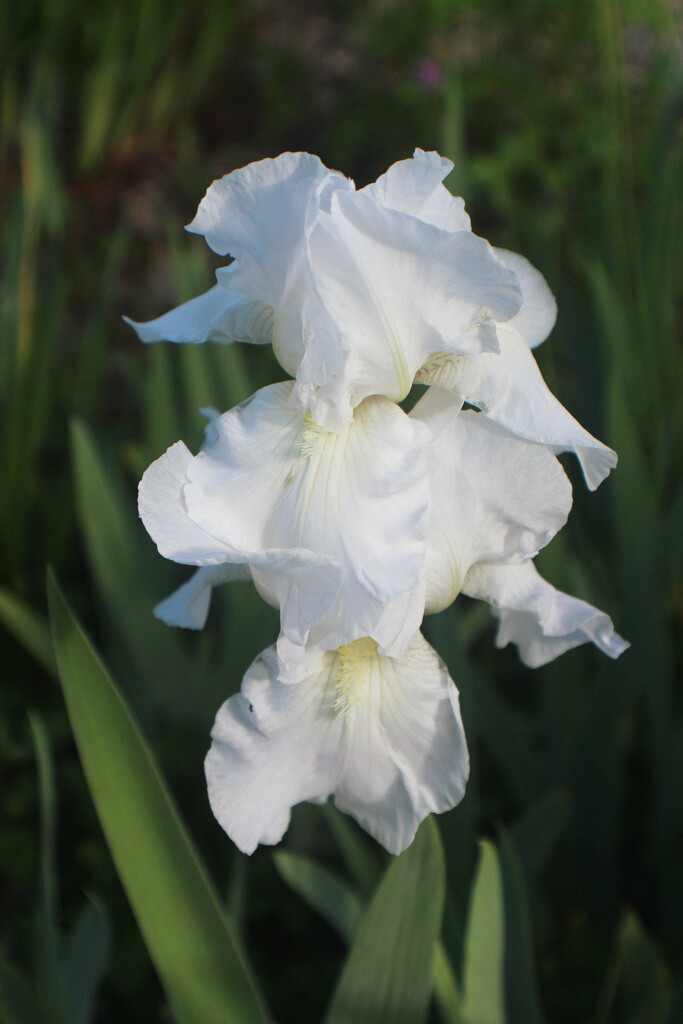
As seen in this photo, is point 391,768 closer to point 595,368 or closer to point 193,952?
point 193,952

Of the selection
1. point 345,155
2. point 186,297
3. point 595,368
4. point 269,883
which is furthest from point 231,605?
point 345,155

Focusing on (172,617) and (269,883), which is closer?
(172,617)

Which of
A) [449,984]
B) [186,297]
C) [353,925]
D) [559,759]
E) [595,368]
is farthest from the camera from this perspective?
[595,368]

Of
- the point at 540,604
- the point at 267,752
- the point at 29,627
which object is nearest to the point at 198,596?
the point at 267,752

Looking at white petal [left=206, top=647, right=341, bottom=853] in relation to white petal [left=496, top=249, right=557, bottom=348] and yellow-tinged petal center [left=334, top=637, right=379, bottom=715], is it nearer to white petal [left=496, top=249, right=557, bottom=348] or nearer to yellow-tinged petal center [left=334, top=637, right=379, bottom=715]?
yellow-tinged petal center [left=334, top=637, right=379, bottom=715]

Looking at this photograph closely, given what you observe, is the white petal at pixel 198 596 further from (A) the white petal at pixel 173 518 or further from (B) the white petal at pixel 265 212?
(B) the white petal at pixel 265 212

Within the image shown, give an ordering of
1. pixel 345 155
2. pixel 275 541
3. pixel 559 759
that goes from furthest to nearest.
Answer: pixel 345 155 < pixel 559 759 < pixel 275 541

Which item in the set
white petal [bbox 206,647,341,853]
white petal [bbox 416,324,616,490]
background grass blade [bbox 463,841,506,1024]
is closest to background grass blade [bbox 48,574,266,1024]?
white petal [bbox 206,647,341,853]

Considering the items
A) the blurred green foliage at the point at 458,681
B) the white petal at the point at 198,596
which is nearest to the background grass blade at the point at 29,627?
the blurred green foliage at the point at 458,681
